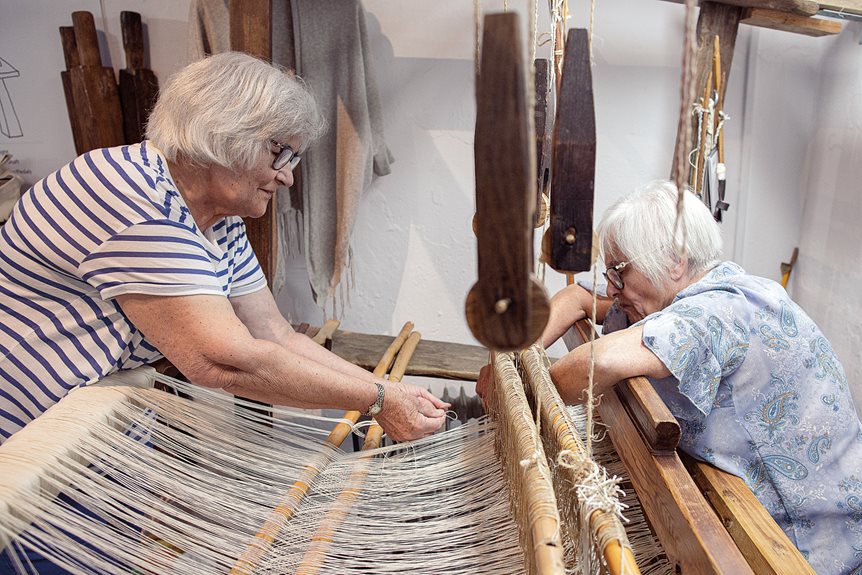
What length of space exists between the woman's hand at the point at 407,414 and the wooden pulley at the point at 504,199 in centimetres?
83

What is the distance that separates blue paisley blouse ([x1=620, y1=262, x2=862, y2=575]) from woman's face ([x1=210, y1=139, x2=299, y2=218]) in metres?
0.83

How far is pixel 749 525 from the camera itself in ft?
3.71

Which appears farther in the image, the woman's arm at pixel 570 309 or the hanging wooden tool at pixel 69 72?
the hanging wooden tool at pixel 69 72

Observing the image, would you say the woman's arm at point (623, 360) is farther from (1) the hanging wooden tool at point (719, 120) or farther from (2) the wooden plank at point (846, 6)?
(2) the wooden plank at point (846, 6)

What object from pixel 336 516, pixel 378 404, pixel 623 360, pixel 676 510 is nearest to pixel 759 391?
pixel 623 360

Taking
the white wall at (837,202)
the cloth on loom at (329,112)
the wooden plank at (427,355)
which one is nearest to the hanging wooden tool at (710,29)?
the white wall at (837,202)

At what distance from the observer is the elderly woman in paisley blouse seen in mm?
1366

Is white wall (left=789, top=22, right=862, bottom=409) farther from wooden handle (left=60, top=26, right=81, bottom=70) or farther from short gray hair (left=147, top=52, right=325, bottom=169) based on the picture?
wooden handle (left=60, top=26, right=81, bottom=70)

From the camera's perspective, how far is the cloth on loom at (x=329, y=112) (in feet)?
7.08

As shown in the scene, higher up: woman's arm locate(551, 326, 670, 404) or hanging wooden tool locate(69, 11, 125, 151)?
hanging wooden tool locate(69, 11, 125, 151)

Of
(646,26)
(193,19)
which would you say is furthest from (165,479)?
(646,26)

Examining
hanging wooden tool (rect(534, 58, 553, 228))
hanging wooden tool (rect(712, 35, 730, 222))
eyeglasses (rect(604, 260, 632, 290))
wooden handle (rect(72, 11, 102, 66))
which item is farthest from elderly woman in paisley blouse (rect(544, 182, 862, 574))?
wooden handle (rect(72, 11, 102, 66))

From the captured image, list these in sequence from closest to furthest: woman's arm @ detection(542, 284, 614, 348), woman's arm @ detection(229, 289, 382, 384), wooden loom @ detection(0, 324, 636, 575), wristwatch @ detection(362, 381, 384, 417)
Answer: wooden loom @ detection(0, 324, 636, 575)
wristwatch @ detection(362, 381, 384, 417)
woman's arm @ detection(229, 289, 382, 384)
woman's arm @ detection(542, 284, 614, 348)

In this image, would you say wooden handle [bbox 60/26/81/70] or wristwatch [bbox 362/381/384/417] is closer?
wristwatch [bbox 362/381/384/417]
